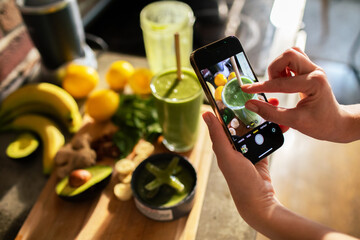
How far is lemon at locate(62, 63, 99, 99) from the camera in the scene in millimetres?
973

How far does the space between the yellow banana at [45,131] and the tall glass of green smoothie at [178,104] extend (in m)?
0.32

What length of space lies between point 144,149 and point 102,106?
0.62 ft

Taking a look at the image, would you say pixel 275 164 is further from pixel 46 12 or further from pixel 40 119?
pixel 46 12

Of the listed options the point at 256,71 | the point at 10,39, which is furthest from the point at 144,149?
the point at 10,39

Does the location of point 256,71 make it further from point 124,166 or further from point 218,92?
point 124,166

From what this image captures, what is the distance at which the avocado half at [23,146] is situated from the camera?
0.81 m

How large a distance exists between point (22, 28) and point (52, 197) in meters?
0.75

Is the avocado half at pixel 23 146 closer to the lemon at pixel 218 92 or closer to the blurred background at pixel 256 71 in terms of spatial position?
the blurred background at pixel 256 71

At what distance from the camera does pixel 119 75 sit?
1007 millimetres

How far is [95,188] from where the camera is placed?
0.70 meters

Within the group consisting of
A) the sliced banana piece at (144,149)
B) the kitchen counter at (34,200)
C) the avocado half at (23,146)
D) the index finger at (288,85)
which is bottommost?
the kitchen counter at (34,200)

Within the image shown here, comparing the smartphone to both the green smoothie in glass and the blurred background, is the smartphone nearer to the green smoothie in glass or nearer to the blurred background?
the green smoothie in glass

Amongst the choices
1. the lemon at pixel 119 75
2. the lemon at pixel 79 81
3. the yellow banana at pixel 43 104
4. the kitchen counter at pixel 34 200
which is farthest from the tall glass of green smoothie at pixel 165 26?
the kitchen counter at pixel 34 200

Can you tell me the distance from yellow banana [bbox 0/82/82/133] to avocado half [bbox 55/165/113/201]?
0.22 m
